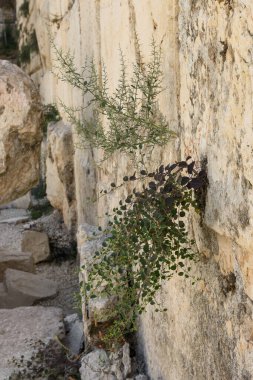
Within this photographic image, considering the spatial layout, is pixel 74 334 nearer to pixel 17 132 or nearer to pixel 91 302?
pixel 91 302

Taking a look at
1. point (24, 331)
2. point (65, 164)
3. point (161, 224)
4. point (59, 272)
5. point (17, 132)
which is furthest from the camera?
point (65, 164)

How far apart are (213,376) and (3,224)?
843 cm

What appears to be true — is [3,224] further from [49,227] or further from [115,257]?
[115,257]

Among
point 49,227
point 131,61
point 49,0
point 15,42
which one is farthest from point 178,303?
point 15,42

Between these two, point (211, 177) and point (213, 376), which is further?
point (213, 376)

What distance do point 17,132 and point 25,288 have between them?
1991mm

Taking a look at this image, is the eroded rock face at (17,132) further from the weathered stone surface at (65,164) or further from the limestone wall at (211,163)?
the weathered stone surface at (65,164)

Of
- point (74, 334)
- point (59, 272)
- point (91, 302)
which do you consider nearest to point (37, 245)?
point (59, 272)

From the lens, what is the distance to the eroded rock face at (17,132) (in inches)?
210

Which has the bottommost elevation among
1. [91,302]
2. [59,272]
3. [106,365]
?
[59,272]

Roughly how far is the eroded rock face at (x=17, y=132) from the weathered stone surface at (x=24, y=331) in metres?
1.11

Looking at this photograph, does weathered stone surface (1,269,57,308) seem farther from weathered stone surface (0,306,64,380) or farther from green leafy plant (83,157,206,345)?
green leafy plant (83,157,206,345)

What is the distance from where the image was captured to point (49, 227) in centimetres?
940

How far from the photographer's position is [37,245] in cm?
877
